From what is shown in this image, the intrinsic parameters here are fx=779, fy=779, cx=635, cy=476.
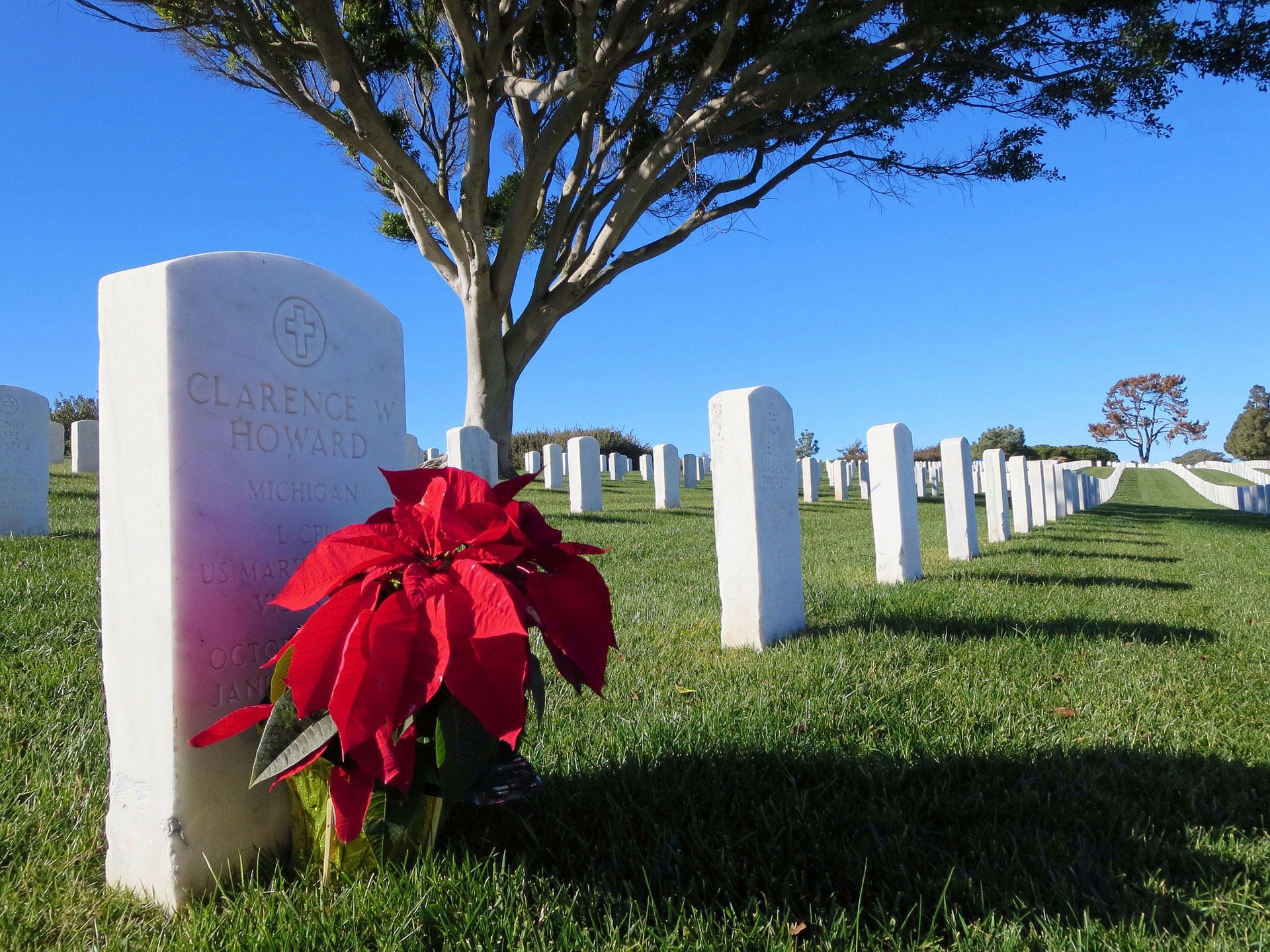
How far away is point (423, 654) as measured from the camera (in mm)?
1498

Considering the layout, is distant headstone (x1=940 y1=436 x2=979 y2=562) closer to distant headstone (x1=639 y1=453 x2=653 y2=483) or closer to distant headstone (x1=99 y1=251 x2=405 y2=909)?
distant headstone (x1=99 y1=251 x2=405 y2=909)

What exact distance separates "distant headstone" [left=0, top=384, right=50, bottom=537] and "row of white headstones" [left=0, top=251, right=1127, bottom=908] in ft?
24.8

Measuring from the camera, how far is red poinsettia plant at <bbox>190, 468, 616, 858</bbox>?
1.46m

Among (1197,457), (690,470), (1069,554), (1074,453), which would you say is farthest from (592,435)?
(1197,457)

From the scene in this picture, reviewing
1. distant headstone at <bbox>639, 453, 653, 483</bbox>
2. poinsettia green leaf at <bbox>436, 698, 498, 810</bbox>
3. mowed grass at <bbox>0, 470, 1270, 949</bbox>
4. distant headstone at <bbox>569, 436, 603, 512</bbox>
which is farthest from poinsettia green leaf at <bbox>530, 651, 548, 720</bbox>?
distant headstone at <bbox>639, 453, 653, 483</bbox>

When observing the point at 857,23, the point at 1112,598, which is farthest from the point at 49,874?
the point at 857,23

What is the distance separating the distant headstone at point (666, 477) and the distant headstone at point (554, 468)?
13.3 ft

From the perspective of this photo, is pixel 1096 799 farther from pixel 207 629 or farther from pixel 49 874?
pixel 49 874

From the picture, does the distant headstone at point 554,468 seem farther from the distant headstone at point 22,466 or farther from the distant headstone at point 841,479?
the distant headstone at point 22,466

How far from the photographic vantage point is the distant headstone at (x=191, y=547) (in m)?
1.79

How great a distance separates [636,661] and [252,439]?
228cm

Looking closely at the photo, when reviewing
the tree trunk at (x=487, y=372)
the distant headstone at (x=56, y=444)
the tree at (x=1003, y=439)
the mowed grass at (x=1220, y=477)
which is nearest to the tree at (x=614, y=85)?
the tree trunk at (x=487, y=372)

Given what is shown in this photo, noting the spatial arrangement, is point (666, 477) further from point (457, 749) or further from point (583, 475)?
point (457, 749)

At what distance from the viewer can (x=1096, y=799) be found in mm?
A: 2244
